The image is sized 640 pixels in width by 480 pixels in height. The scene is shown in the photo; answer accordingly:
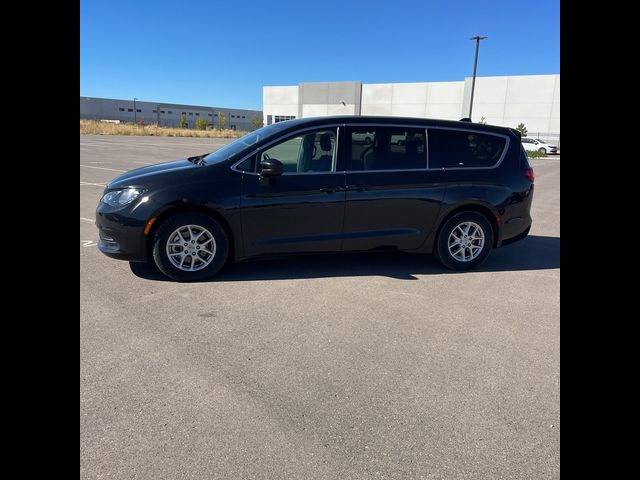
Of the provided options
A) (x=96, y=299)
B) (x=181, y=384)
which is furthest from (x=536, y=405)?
(x=96, y=299)

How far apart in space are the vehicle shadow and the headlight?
82cm

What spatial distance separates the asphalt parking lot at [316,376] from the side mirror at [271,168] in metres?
1.15

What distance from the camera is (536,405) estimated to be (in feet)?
9.00

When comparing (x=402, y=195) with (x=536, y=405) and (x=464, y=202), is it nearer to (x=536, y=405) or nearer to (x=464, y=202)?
(x=464, y=202)

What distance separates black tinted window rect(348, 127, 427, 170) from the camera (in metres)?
5.04

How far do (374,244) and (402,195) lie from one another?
0.65 meters

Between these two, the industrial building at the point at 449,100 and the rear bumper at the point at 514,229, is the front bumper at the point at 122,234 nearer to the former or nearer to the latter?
the rear bumper at the point at 514,229

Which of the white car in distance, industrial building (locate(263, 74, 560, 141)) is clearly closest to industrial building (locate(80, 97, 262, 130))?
industrial building (locate(263, 74, 560, 141))

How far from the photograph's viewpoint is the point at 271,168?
458cm

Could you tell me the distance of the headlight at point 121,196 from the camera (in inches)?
178

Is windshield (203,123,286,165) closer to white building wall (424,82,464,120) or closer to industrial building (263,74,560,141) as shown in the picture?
industrial building (263,74,560,141)

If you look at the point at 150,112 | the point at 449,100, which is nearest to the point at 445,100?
the point at 449,100

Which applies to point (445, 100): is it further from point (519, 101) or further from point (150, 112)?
point (150, 112)
